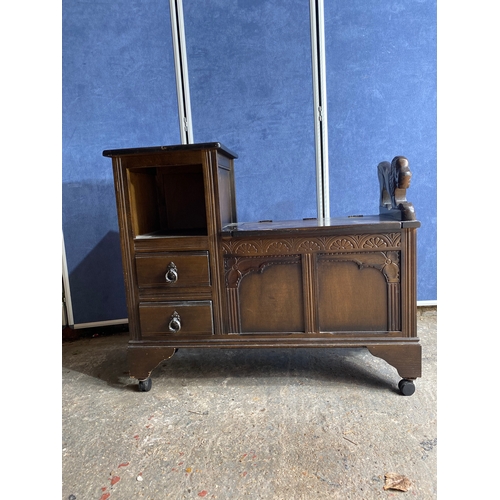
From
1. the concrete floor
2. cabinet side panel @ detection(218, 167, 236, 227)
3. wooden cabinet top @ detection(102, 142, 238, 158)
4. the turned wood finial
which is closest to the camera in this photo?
the concrete floor

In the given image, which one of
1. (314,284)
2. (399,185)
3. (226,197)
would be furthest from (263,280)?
(399,185)

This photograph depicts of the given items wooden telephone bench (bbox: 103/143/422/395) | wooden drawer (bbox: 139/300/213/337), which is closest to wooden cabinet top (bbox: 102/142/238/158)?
wooden telephone bench (bbox: 103/143/422/395)

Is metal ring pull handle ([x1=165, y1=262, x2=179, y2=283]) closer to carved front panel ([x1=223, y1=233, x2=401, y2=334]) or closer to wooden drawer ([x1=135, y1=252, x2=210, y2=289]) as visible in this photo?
wooden drawer ([x1=135, y1=252, x2=210, y2=289])

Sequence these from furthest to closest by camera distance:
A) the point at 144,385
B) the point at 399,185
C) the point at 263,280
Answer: the point at 144,385, the point at 263,280, the point at 399,185

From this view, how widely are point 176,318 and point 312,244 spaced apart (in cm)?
76

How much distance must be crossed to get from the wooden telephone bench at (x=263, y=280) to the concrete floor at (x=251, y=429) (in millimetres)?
196

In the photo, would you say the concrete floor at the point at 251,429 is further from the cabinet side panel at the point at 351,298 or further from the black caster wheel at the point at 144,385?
the cabinet side panel at the point at 351,298

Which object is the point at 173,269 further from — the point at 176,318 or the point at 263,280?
the point at 263,280

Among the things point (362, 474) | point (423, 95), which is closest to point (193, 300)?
point (362, 474)

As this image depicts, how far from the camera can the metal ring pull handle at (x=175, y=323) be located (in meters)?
1.88

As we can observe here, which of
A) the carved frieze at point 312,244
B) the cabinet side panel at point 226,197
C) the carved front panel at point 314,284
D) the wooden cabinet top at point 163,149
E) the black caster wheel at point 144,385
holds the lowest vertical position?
the black caster wheel at point 144,385

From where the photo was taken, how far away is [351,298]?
1.78 meters

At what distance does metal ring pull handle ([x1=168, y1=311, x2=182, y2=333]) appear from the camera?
1.88m

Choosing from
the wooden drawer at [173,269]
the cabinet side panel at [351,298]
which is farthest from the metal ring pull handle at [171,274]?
the cabinet side panel at [351,298]
